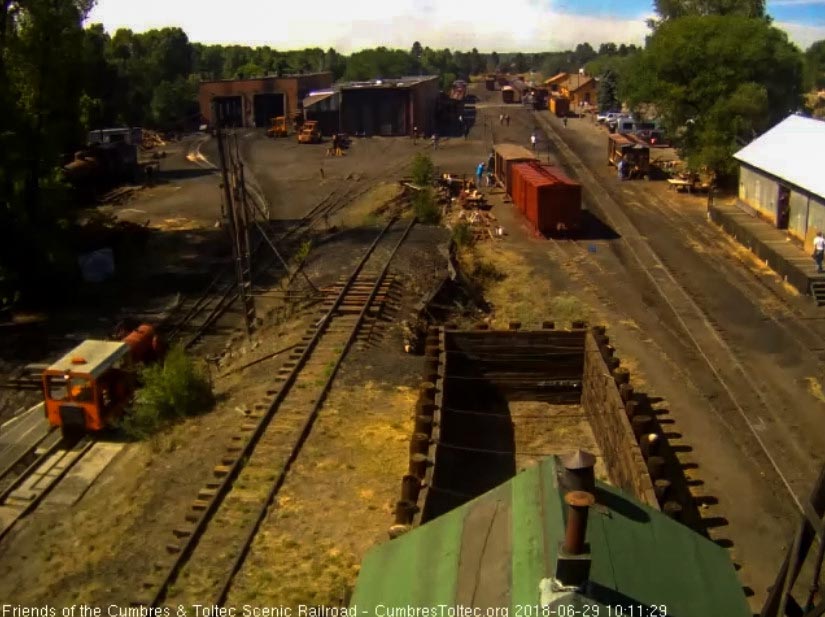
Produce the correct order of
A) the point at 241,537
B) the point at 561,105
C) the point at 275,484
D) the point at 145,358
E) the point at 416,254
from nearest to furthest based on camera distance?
1. the point at 241,537
2. the point at 275,484
3. the point at 145,358
4. the point at 416,254
5. the point at 561,105

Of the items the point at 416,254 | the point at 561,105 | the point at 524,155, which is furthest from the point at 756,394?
the point at 561,105

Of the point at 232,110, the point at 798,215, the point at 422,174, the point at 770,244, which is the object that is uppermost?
the point at 232,110

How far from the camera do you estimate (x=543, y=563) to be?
5.26 m

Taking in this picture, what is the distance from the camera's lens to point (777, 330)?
22.9 meters

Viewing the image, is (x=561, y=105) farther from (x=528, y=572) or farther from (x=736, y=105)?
(x=528, y=572)

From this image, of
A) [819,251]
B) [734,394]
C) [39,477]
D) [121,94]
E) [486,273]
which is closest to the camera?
[39,477]

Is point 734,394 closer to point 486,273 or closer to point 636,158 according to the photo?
point 486,273

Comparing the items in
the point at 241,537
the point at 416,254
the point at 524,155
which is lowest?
the point at 241,537

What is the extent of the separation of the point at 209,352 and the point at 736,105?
29.5 metres

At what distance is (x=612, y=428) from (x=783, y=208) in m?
21.6

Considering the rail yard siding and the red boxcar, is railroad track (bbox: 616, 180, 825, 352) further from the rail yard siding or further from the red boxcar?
the rail yard siding

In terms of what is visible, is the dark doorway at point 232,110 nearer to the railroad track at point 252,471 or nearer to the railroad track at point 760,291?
the railroad track at point 760,291

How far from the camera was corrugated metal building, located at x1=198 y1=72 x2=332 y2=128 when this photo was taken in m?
80.3

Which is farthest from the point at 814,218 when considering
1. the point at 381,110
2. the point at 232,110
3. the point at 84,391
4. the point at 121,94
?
the point at 232,110
